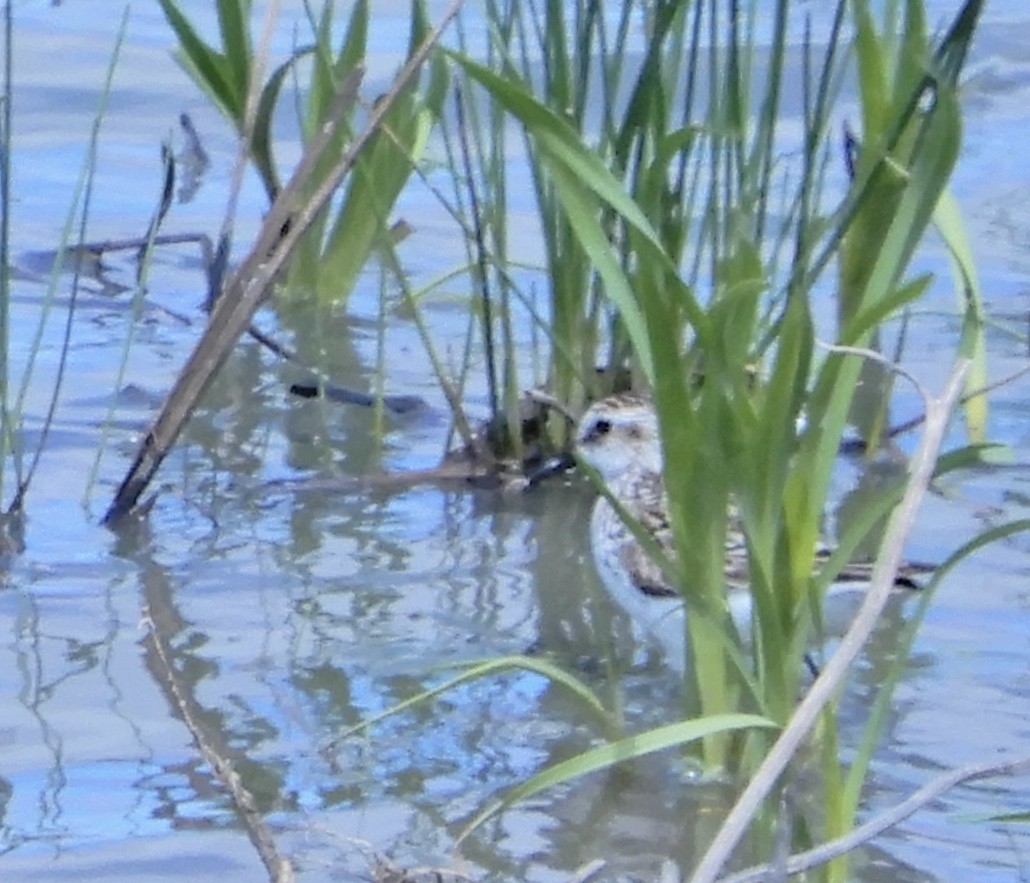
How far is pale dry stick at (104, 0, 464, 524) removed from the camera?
4.45 metres

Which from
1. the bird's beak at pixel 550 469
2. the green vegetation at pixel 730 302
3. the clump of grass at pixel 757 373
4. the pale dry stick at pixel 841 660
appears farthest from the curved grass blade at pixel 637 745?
the bird's beak at pixel 550 469

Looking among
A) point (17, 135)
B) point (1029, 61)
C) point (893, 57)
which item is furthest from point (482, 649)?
point (1029, 61)

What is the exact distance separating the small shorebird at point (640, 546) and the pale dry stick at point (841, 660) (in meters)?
1.07

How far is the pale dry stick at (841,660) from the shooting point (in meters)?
2.46

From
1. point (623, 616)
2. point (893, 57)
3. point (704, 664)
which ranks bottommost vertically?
point (623, 616)

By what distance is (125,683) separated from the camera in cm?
399

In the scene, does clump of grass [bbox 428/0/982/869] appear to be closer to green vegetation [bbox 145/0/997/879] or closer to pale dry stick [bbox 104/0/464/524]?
green vegetation [bbox 145/0/997/879]

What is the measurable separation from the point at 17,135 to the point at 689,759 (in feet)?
15.5

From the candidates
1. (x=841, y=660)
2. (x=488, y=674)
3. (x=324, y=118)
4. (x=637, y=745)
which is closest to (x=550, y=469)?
(x=324, y=118)

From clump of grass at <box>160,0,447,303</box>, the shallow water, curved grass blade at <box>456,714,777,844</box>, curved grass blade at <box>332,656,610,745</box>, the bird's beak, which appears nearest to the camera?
curved grass blade at <box>456,714,777,844</box>

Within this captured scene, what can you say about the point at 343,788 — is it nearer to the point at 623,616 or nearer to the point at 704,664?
the point at 704,664

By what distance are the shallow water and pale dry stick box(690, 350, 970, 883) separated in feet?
1.98

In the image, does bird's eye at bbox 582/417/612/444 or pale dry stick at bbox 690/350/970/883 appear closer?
pale dry stick at bbox 690/350/970/883

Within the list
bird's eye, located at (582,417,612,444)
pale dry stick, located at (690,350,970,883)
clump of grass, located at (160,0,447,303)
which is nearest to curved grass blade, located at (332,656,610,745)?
pale dry stick, located at (690,350,970,883)
